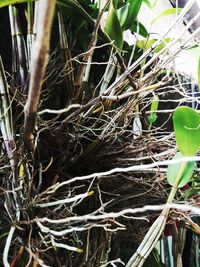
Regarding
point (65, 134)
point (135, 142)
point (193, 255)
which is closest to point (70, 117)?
point (65, 134)

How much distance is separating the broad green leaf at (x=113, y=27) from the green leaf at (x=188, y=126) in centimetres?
17

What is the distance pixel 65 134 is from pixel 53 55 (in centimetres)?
20

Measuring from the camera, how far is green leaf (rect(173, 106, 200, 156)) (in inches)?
15.9

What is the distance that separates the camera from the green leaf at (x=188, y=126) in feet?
1.33

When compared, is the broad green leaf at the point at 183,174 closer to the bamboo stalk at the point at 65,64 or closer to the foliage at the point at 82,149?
the foliage at the point at 82,149

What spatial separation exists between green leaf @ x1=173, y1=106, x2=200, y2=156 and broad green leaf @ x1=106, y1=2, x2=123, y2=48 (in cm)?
17

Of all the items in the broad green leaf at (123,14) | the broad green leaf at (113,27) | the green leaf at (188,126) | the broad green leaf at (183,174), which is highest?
the broad green leaf at (123,14)

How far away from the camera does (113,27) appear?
0.50m

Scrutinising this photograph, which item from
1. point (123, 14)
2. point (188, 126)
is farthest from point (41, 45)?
point (123, 14)

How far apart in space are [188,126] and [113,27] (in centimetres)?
20

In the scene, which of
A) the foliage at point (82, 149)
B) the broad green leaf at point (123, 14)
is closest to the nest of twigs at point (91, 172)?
the foliage at point (82, 149)

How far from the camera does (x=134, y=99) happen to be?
483mm

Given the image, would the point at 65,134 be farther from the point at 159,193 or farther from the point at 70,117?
the point at 159,193

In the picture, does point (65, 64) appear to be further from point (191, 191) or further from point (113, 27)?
point (191, 191)
